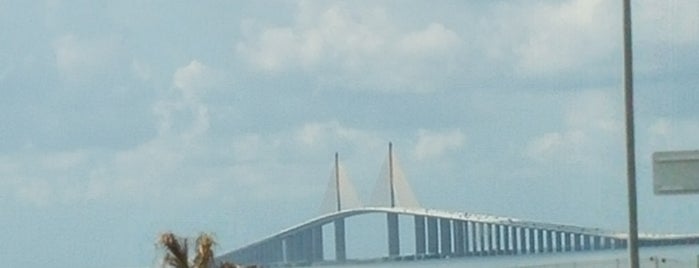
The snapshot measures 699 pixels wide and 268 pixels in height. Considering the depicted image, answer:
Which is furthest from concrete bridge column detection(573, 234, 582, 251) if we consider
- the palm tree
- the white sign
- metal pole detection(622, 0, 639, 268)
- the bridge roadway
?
metal pole detection(622, 0, 639, 268)

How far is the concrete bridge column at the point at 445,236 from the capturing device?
90.8 metres

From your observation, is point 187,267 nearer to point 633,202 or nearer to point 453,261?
point 633,202

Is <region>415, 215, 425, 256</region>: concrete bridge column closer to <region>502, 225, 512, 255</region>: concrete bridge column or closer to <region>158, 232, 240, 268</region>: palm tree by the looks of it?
<region>502, 225, 512, 255</region>: concrete bridge column

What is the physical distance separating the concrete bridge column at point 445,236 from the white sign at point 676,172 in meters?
72.2

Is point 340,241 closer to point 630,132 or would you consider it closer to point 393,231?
point 393,231

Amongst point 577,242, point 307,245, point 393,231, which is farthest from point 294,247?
point 577,242

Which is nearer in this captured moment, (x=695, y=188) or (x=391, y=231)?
(x=695, y=188)

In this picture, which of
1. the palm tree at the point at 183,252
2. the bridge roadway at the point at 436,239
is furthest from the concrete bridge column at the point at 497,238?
the palm tree at the point at 183,252

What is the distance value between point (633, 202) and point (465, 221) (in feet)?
250

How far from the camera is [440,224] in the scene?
95.6m

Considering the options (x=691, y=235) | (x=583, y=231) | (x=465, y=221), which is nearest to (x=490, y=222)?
(x=465, y=221)

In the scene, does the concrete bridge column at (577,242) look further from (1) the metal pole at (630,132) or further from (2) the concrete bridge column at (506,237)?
(1) the metal pole at (630,132)

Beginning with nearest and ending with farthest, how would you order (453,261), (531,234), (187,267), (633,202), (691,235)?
(633,202) → (187,267) → (691,235) → (453,261) → (531,234)

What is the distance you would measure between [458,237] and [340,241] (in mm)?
6955
